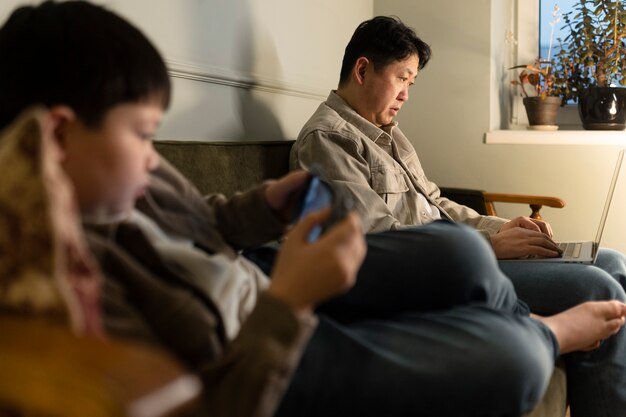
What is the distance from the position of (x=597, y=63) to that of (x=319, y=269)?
2676mm

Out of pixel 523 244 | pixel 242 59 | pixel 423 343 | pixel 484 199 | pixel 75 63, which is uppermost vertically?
pixel 75 63

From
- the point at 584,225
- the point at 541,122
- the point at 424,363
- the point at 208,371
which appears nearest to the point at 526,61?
the point at 541,122

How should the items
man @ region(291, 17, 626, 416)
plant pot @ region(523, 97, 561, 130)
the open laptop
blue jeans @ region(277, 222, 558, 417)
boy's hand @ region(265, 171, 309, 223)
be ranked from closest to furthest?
blue jeans @ region(277, 222, 558, 417), boy's hand @ region(265, 171, 309, 223), man @ region(291, 17, 626, 416), the open laptop, plant pot @ region(523, 97, 561, 130)

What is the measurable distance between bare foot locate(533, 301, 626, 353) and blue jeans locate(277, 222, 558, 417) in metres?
0.14

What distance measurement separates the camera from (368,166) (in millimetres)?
1956

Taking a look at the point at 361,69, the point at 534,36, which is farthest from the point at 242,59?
the point at 534,36

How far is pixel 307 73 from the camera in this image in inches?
99.0

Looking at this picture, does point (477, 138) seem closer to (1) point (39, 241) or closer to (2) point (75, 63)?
(2) point (75, 63)

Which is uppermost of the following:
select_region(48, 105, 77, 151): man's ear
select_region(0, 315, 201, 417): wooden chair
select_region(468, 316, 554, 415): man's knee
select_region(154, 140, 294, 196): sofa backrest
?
select_region(48, 105, 77, 151): man's ear

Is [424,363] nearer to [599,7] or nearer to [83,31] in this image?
[83,31]

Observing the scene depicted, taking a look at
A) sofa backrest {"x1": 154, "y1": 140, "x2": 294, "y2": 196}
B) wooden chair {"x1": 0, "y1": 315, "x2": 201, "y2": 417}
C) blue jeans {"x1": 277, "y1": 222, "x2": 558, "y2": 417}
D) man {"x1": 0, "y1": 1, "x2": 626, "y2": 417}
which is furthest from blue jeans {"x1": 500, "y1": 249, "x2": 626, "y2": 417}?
wooden chair {"x1": 0, "y1": 315, "x2": 201, "y2": 417}

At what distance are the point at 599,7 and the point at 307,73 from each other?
132 cm

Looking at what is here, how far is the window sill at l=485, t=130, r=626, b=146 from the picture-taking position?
292cm

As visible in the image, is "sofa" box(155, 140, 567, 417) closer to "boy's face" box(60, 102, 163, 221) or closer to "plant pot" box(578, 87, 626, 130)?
"boy's face" box(60, 102, 163, 221)
